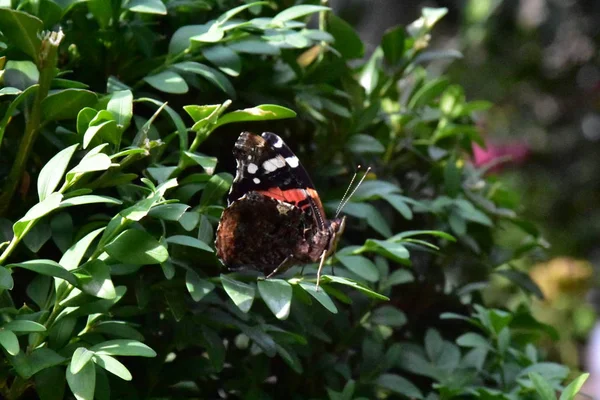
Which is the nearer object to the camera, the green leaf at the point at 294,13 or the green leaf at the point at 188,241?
the green leaf at the point at 188,241

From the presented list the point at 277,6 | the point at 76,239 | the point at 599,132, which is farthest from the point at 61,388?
the point at 599,132

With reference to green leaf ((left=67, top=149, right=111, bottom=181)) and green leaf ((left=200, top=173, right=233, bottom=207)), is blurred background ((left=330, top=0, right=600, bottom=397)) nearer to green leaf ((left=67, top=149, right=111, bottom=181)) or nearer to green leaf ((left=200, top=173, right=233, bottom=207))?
green leaf ((left=200, top=173, right=233, bottom=207))

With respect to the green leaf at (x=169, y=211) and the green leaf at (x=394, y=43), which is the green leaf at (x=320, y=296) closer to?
the green leaf at (x=169, y=211)

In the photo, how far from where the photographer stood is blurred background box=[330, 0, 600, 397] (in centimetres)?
361

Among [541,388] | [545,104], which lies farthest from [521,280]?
[545,104]

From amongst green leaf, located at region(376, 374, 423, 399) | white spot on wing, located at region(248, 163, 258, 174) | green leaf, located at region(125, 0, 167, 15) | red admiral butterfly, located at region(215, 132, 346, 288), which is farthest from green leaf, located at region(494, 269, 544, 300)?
green leaf, located at region(125, 0, 167, 15)

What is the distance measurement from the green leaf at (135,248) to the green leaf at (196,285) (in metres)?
0.08

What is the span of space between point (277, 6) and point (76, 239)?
0.55m

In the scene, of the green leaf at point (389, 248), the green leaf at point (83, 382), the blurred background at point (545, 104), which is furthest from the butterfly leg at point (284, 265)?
the blurred background at point (545, 104)

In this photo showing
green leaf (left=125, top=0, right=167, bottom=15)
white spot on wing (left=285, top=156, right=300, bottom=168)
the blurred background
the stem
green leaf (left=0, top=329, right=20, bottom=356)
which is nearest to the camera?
green leaf (left=0, top=329, right=20, bottom=356)

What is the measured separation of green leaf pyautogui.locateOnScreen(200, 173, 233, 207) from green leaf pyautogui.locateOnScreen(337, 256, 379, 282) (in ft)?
0.69

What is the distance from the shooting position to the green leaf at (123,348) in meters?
0.80

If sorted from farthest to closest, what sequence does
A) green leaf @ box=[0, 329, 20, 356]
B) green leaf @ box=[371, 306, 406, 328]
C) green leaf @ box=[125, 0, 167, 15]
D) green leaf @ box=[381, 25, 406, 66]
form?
1. green leaf @ box=[381, 25, 406, 66]
2. green leaf @ box=[371, 306, 406, 328]
3. green leaf @ box=[125, 0, 167, 15]
4. green leaf @ box=[0, 329, 20, 356]

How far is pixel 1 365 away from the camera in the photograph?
85 cm
